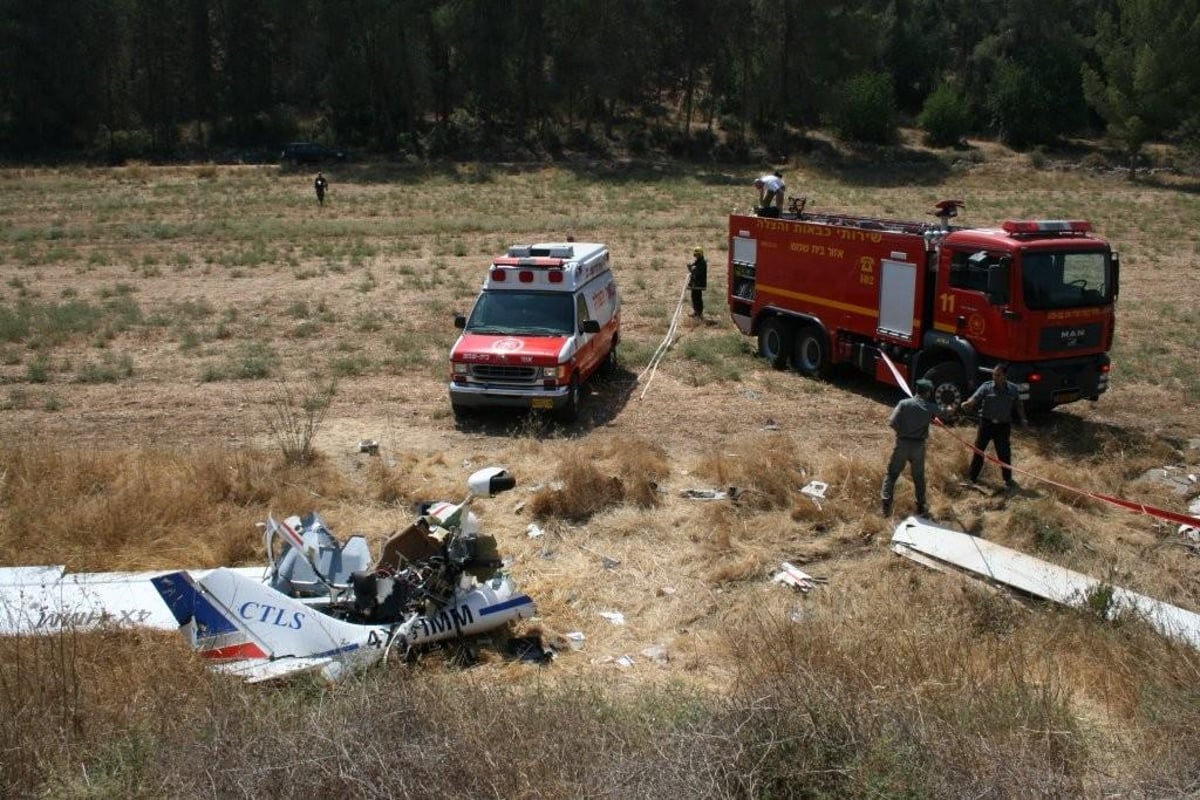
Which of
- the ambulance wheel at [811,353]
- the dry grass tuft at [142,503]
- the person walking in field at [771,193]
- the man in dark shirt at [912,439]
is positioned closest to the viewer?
the dry grass tuft at [142,503]

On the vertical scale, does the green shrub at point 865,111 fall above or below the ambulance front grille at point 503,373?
above

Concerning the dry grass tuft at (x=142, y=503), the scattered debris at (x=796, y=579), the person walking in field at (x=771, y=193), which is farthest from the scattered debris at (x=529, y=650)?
the person walking in field at (x=771, y=193)

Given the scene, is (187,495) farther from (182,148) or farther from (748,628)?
(182,148)

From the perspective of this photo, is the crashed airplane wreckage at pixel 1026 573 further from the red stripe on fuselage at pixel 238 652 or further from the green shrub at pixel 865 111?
the green shrub at pixel 865 111

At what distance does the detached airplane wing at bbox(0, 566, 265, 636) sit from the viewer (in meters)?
7.65

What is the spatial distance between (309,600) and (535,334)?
749 centimetres

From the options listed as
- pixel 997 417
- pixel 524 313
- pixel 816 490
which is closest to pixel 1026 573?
pixel 816 490

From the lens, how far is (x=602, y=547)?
35.3 feet

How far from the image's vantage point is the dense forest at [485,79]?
202ft

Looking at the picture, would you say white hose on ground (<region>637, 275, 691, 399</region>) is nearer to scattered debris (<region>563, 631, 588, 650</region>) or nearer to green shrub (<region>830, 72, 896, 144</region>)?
scattered debris (<region>563, 631, 588, 650</region>)

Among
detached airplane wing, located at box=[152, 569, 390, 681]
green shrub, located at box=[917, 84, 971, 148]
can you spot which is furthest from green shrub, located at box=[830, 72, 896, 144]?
detached airplane wing, located at box=[152, 569, 390, 681]

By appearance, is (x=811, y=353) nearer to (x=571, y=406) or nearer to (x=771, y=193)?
(x=771, y=193)

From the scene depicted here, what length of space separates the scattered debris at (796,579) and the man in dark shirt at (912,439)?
1806 mm

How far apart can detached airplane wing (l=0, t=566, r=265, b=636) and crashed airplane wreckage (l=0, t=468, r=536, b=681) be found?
16mm
